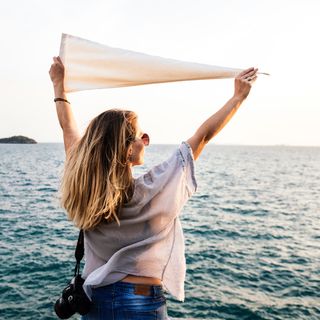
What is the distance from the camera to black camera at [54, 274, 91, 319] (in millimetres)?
1991

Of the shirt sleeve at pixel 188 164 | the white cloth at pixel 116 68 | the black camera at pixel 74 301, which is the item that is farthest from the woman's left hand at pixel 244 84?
the black camera at pixel 74 301

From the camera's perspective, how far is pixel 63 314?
82.3 inches

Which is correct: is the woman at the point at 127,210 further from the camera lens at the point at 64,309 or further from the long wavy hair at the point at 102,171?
the camera lens at the point at 64,309

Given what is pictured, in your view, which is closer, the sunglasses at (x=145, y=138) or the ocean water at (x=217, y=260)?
the sunglasses at (x=145, y=138)

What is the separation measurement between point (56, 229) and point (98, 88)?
16215mm

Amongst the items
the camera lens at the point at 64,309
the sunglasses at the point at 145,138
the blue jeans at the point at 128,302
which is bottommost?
the camera lens at the point at 64,309

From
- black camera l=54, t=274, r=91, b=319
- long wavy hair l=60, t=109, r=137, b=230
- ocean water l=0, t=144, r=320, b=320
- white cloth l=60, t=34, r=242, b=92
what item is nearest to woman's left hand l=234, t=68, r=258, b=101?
white cloth l=60, t=34, r=242, b=92

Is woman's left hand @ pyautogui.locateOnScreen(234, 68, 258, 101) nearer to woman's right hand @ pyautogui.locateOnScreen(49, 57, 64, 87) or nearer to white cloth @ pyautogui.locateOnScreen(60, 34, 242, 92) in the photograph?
white cloth @ pyautogui.locateOnScreen(60, 34, 242, 92)

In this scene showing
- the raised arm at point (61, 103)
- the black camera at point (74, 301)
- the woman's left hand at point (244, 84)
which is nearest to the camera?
the black camera at point (74, 301)

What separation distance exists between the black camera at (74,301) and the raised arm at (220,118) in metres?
0.93

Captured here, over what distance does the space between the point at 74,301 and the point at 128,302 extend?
0.31 metres

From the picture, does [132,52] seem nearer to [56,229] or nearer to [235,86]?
[235,86]

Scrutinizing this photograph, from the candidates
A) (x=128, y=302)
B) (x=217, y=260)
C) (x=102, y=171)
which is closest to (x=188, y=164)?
(x=102, y=171)

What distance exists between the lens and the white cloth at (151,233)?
1880 millimetres
